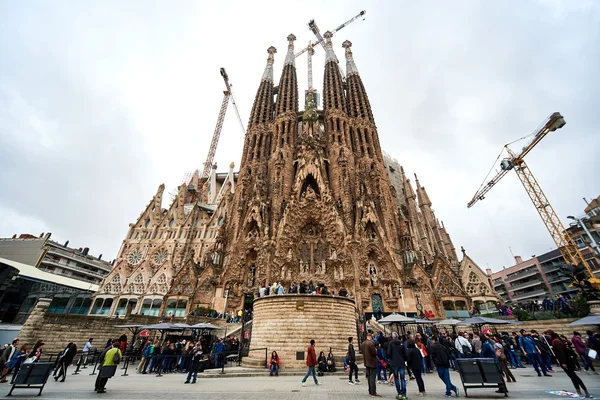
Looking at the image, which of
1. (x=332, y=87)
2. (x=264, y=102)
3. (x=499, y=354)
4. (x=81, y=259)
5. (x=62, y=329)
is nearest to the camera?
(x=499, y=354)

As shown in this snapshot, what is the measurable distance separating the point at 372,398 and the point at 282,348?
7453mm

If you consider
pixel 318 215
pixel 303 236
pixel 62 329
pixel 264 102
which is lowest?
pixel 62 329

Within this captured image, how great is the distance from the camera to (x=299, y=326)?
532 inches

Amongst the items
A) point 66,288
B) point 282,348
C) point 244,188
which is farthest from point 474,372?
point 66,288

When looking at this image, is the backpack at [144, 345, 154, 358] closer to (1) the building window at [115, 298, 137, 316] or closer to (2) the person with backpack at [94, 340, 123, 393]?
(2) the person with backpack at [94, 340, 123, 393]

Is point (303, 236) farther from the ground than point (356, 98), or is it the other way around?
point (356, 98)

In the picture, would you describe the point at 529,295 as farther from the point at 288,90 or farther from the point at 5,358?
the point at 5,358

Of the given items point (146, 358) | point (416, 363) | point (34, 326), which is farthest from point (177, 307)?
point (416, 363)

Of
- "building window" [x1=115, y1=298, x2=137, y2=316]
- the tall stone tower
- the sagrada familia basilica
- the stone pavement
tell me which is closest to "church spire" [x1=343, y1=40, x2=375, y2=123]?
the sagrada familia basilica

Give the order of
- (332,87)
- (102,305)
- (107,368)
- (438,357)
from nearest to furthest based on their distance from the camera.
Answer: (438,357), (107,368), (102,305), (332,87)

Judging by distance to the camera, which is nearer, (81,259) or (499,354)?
(499,354)

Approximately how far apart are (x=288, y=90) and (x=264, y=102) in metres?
4.64

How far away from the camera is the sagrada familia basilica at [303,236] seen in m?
27.2

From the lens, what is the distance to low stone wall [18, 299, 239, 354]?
47.5 ft
